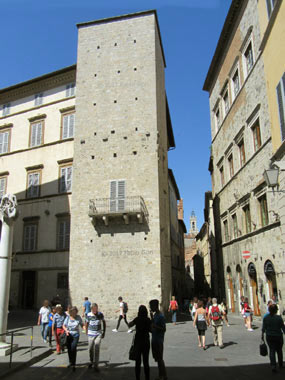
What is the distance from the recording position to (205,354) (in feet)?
30.9

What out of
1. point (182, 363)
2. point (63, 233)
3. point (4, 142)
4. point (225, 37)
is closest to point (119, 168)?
point (63, 233)

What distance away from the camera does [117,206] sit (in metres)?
20.2

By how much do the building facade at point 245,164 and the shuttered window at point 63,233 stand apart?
33.8 feet

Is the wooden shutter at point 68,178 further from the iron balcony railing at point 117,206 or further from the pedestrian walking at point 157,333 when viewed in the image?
the pedestrian walking at point 157,333

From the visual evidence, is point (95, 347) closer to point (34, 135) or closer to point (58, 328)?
point (58, 328)

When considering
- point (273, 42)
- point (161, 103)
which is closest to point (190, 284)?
point (161, 103)

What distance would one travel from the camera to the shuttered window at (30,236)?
23281mm

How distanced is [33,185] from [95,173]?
5819mm

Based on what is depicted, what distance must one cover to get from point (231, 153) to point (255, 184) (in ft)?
16.5

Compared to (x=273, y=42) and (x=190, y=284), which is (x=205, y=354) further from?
(x=190, y=284)

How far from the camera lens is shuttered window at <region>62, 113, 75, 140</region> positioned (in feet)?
79.6

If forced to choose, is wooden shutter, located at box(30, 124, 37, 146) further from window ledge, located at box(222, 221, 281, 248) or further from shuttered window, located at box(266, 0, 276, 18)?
shuttered window, located at box(266, 0, 276, 18)

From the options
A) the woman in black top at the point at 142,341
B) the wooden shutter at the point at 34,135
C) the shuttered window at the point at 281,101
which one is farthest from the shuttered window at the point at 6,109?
the woman in black top at the point at 142,341

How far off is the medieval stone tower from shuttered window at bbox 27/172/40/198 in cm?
418
